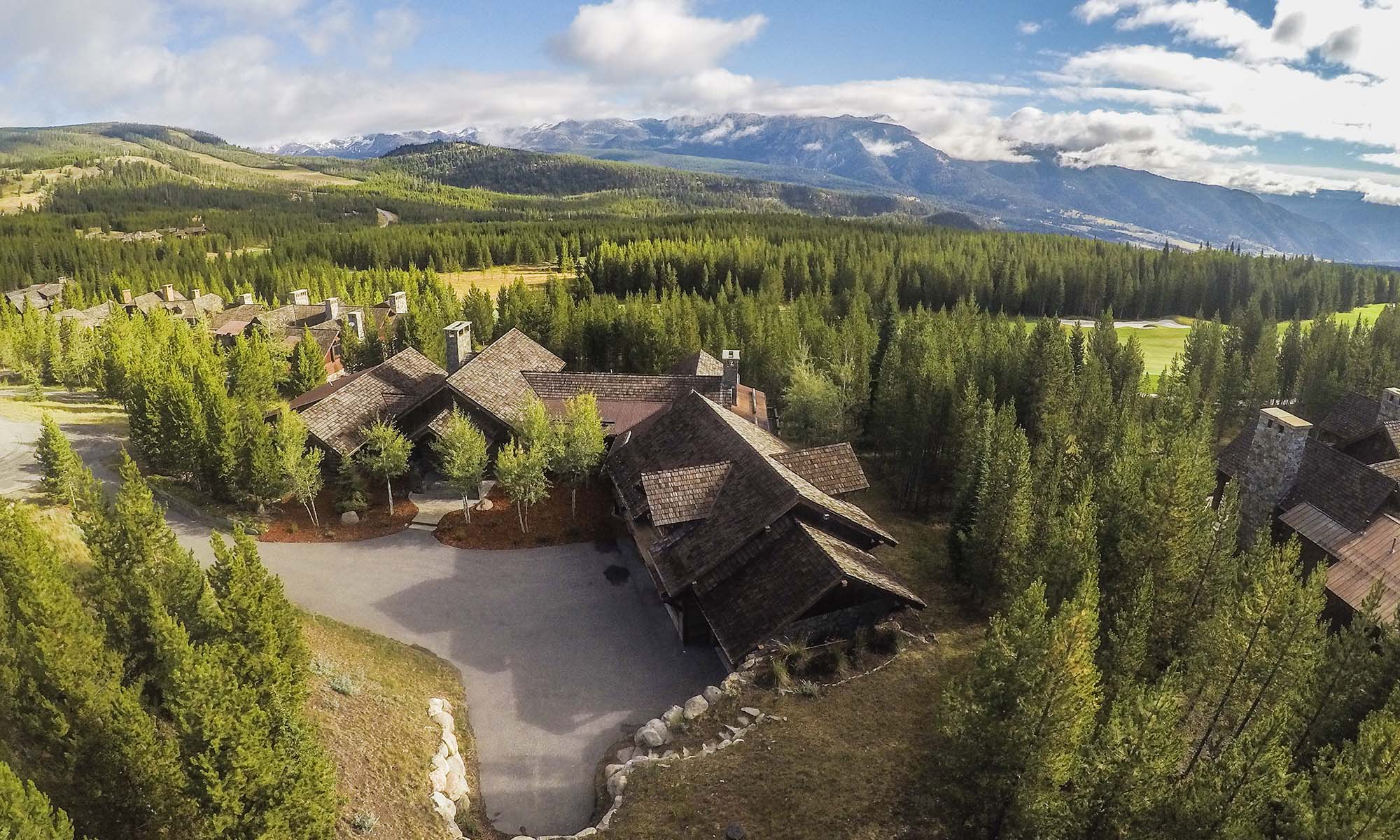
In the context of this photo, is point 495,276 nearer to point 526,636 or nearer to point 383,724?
point 526,636

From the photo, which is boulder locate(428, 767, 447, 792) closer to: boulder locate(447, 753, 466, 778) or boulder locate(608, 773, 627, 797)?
boulder locate(447, 753, 466, 778)

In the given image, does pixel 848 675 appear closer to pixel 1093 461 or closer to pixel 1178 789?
pixel 1178 789

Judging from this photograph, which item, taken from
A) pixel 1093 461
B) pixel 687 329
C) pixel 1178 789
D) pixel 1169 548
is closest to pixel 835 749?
pixel 1178 789

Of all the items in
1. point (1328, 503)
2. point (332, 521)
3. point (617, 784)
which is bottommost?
point (617, 784)

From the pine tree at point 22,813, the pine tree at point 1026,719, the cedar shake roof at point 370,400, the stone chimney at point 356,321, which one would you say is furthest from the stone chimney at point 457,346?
the pine tree at point 1026,719

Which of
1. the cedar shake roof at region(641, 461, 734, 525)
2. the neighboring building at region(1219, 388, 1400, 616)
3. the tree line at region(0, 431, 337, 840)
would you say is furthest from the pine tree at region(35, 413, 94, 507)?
the neighboring building at region(1219, 388, 1400, 616)

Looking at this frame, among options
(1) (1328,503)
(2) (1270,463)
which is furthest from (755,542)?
(1) (1328,503)

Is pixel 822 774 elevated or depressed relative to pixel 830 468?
depressed

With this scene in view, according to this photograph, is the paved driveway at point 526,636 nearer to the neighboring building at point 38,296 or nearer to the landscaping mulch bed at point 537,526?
the landscaping mulch bed at point 537,526
